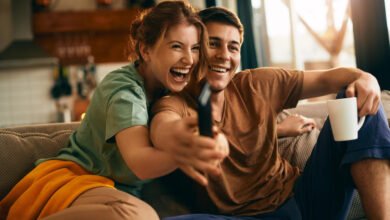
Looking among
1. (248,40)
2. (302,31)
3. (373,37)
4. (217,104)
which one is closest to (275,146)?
(217,104)

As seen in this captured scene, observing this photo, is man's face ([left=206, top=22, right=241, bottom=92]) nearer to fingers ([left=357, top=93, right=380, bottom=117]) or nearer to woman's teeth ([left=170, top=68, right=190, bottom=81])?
woman's teeth ([left=170, top=68, right=190, bottom=81])

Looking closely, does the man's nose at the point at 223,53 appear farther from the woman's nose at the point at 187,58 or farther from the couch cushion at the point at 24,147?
the couch cushion at the point at 24,147

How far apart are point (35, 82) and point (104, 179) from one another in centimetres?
538

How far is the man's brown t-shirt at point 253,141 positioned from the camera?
144 cm

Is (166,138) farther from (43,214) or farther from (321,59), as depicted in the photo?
(321,59)

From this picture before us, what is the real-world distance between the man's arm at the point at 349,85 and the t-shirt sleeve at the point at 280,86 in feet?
0.08

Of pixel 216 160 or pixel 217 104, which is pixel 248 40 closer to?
pixel 217 104

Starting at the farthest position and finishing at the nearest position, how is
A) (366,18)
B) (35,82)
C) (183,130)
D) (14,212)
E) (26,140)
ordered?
(35,82)
(366,18)
(26,140)
(14,212)
(183,130)

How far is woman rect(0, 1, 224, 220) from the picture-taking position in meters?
1.11

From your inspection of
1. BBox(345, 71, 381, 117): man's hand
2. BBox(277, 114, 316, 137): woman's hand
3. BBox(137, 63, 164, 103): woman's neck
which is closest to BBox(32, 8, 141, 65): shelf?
BBox(277, 114, 316, 137): woman's hand

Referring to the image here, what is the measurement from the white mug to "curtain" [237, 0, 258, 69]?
310 cm

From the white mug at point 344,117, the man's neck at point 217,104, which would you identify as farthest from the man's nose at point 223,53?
the white mug at point 344,117

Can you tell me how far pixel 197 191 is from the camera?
1.51 m

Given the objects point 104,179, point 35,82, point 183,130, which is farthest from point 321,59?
point 183,130
